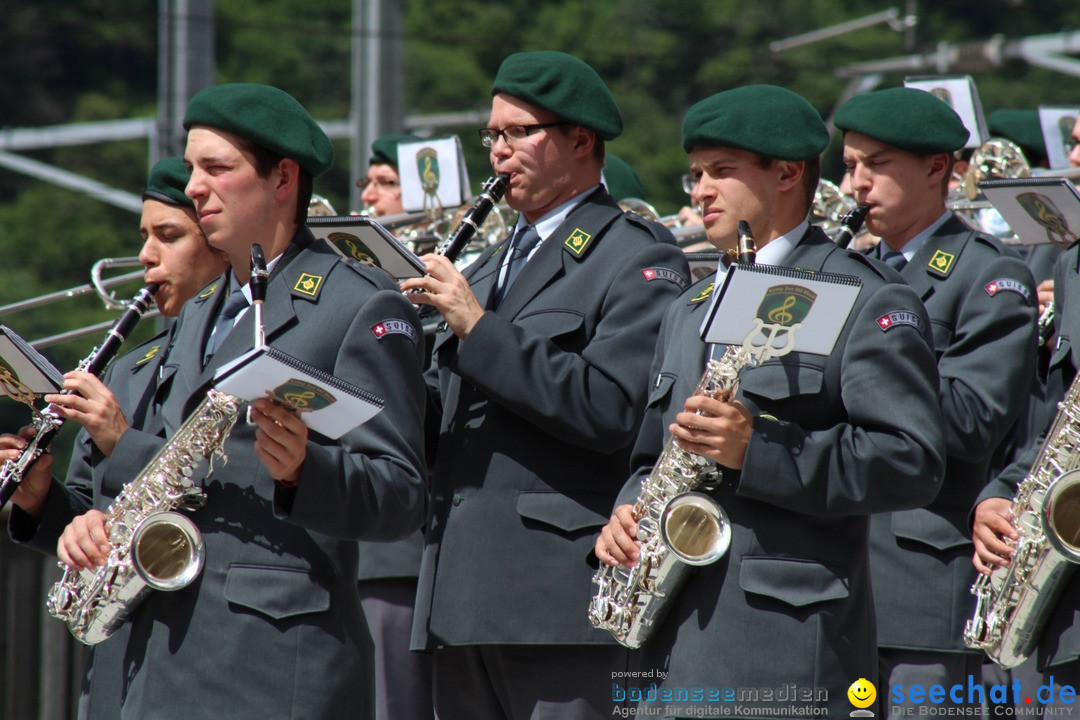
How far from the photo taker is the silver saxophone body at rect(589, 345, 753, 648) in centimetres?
399

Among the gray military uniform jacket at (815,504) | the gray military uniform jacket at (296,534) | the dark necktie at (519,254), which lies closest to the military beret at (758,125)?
the gray military uniform jacket at (815,504)

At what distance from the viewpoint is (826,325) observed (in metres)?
3.76

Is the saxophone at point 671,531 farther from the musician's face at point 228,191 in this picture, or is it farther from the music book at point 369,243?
the musician's face at point 228,191

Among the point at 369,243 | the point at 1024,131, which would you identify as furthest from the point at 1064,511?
the point at 1024,131

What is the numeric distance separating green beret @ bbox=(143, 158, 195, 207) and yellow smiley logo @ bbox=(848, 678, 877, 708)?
9.25ft

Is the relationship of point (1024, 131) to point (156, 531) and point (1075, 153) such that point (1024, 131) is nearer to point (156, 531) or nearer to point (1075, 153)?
point (1075, 153)

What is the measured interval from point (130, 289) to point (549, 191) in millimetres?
25308

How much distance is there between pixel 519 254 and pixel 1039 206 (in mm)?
1665

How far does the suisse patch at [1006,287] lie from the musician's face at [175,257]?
2535mm

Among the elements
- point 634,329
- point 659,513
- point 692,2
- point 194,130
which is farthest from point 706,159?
point 692,2

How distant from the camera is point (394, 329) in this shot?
4.21 m

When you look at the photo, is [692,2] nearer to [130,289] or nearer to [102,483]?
[130,289]

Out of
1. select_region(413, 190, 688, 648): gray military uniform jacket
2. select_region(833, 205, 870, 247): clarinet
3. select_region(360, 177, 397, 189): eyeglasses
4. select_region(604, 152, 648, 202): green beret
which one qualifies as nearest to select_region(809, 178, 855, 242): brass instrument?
select_region(604, 152, 648, 202): green beret

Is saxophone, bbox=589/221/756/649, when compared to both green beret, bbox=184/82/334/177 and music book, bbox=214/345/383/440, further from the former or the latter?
green beret, bbox=184/82/334/177
